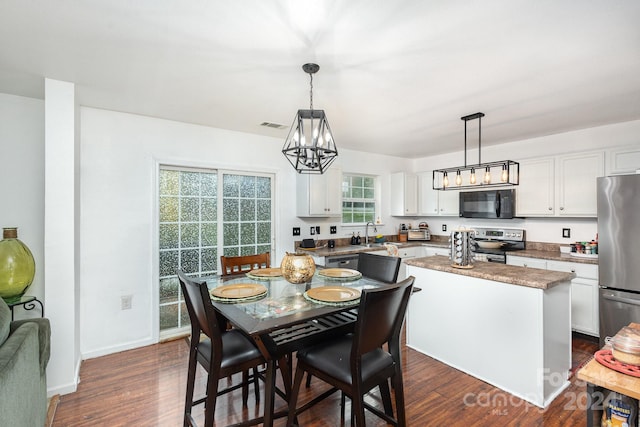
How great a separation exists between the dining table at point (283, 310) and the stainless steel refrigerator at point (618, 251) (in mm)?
2444

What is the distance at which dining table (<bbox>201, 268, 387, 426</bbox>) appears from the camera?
1.53m

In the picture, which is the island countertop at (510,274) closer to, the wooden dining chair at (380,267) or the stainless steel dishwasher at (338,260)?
the wooden dining chair at (380,267)

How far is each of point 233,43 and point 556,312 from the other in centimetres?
287

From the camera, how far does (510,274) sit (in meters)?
2.27

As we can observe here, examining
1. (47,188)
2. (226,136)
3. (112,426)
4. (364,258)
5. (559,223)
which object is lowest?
(112,426)

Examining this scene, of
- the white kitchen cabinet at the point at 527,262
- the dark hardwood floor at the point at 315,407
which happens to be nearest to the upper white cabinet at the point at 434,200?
the white kitchen cabinet at the point at 527,262

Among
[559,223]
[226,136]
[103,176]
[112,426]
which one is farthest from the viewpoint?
[559,223]

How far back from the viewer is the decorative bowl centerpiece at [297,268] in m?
2.04

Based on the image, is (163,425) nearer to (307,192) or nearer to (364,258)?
(364,258)

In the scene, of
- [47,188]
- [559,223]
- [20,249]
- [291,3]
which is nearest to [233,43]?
[291,3]

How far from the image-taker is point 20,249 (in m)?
2.27

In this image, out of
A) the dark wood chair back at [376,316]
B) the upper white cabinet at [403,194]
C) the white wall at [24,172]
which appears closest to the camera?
the dark wood chair back at [376,316]

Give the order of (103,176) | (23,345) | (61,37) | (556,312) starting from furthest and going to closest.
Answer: (103,176) → (556,312) → (61,37) → (23,345)

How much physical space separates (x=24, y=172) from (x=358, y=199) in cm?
402
